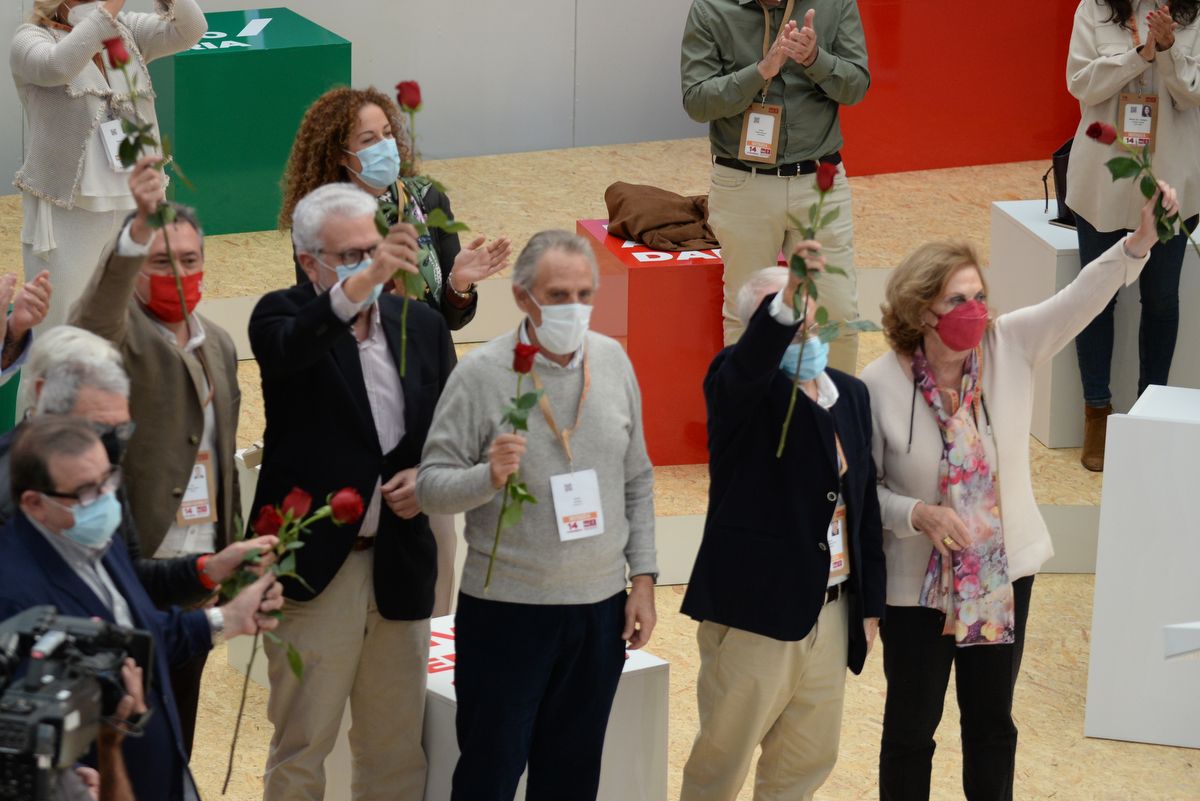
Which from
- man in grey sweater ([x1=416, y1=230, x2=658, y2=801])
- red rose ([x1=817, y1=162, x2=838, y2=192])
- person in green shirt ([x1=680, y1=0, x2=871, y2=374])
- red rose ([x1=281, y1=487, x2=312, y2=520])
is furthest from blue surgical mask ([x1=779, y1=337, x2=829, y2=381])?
person in green shirt ([x1=680, y1=0, x2=871, y2=374])

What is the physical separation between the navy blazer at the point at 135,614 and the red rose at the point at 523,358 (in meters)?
0.70

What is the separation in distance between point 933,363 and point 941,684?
0.70 meters

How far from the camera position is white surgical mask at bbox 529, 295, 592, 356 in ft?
10.8

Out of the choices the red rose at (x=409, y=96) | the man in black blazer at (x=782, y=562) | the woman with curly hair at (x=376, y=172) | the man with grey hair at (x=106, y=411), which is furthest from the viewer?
the woman with curly hair at (x=376, y=172)

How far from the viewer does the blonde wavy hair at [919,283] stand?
3676 mm

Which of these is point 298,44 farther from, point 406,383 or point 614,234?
point 406,383

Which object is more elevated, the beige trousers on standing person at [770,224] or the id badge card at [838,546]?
the beige trousers on standing person at [770,224]

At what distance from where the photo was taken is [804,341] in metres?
3.34

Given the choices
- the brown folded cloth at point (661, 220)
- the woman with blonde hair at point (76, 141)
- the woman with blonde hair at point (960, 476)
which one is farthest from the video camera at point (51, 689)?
the brown folded cloth at point (661, 220)

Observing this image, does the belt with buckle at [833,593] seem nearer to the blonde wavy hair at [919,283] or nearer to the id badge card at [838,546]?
the id badge card at [838,546]

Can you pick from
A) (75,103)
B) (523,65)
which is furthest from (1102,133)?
(523,65)

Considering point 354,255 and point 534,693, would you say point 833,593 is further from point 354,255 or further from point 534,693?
point 354,255

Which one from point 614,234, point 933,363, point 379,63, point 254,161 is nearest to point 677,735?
point 933,363

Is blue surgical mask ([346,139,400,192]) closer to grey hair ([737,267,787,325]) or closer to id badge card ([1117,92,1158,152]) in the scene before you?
grey hair ([737,267,787,325])
